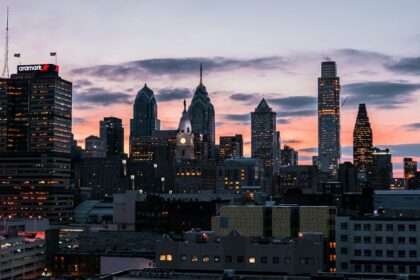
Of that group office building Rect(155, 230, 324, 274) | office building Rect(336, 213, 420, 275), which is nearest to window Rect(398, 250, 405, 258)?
office building Rect(336, 213, 420, 275)

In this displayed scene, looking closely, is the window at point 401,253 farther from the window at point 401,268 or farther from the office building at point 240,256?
the office building at point 240,256

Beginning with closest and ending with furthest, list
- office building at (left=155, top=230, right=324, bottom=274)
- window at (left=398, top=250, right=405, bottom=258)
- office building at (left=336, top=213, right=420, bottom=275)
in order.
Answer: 1. office building at (left=155, top=230, right=324, bottom=274)
2. office building at (left=336, top=213, right=420, bottom=275)
3. window at (left=398, top=250, right=405, bottom=258)

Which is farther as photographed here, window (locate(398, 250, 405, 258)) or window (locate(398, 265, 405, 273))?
window (locate(398, 250, 405, 258))

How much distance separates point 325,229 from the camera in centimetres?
17275

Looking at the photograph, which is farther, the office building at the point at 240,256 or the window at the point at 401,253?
the window at the point at 401,253

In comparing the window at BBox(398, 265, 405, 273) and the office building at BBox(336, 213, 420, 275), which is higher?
the office building at BBox(336, 213, 420, 275)

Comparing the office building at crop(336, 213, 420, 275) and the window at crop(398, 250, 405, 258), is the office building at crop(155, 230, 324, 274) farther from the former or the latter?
the window at crop(398, 250, 405, 258)

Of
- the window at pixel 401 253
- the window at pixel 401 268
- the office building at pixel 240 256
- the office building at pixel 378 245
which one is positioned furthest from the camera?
the window at pixel 401 253

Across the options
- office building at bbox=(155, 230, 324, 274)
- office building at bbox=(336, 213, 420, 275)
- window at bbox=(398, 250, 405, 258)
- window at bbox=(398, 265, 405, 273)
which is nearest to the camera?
office building at bbox=(155, 230, 324, 274)

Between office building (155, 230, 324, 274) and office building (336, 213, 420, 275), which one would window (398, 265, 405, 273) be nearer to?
office building (336, 213, 420, 275)

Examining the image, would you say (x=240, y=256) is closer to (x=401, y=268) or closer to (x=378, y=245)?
(x=378, y=245)

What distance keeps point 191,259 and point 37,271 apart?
83416 mm

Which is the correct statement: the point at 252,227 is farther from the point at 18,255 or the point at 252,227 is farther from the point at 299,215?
the point at 18,255

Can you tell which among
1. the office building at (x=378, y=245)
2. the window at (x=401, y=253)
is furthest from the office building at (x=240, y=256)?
the window at (x=401, y=253)
